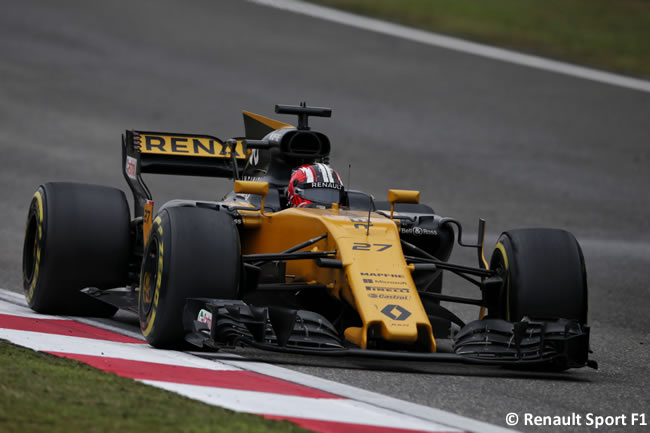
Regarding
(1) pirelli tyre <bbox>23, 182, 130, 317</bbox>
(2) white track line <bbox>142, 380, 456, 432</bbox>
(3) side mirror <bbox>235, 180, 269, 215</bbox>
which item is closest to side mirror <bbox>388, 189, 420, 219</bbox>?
(3) side mirror <bbox>235, 180, 269, 215</bbox>

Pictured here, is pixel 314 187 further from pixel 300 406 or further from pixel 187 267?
pixel 300 406

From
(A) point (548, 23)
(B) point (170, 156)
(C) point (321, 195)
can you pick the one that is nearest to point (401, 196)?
(C) point (321, 195)

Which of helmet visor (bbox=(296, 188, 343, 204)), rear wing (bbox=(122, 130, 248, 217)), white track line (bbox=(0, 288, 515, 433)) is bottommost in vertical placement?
white track line (bbox=(0, 288, 515, 433))

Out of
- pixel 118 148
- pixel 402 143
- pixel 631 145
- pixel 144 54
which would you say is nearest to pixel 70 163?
pixel 118 148

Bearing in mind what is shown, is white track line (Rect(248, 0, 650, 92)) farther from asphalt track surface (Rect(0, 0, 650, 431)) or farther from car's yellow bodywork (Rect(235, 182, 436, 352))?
car's yellow bodywork (Rect(235, 182, 436, 352))

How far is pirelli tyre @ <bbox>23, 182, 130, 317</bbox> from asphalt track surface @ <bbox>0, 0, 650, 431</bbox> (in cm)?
247

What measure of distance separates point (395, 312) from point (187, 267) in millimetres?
1449

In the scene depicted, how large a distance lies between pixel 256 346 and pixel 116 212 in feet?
9.46

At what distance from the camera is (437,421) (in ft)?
18.7

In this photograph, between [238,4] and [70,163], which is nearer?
[70,163]

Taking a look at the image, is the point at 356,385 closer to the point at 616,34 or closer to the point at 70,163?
the point at 70,163

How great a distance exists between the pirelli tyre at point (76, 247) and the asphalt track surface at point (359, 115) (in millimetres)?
2467

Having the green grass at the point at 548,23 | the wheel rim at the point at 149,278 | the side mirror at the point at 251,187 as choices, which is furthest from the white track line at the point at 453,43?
the wheel rim at the point at 149,278

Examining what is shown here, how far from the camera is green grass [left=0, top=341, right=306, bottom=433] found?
197 inches
